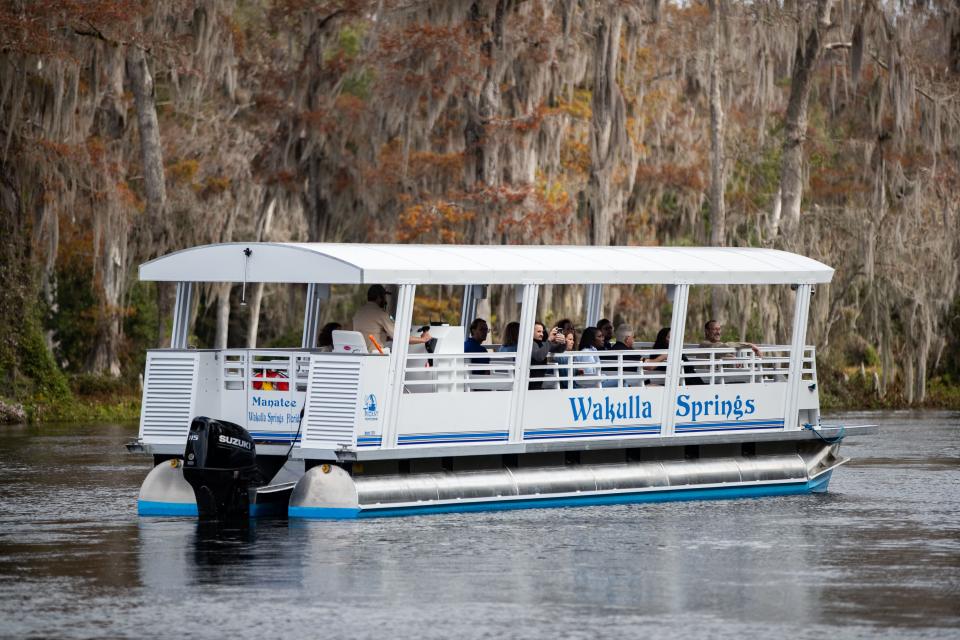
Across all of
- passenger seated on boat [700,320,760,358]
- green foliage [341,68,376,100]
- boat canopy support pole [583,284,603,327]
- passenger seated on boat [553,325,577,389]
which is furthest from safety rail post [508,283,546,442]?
→ green foliage [341,68,376,100]

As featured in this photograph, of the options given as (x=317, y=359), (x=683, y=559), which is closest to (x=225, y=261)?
(x=317, y=359)

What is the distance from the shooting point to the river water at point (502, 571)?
12.4 metres

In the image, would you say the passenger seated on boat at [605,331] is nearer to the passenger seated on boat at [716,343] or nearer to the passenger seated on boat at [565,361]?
the passenger seated on boat at [565,361]

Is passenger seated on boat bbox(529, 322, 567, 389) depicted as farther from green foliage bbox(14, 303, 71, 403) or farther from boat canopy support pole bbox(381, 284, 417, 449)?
green foliage bbox(14, 303, 71, 403)

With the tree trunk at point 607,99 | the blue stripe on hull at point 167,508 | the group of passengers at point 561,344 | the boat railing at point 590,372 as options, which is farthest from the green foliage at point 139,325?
the blue stripe on hull at point 167,508

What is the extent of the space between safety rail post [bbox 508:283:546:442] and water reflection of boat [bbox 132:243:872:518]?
0.6 inches

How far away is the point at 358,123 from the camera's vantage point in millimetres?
43531

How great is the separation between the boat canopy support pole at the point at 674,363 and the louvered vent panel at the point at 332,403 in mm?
4062

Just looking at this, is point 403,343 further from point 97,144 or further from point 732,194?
point 732,194

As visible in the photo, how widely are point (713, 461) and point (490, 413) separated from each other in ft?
11.0

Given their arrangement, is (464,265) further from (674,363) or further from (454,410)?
(674,363)

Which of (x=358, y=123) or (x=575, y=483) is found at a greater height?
(x=358, y=123)

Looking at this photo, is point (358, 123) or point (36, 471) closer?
point (36, 471)

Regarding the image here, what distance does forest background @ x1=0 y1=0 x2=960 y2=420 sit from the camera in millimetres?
37969
